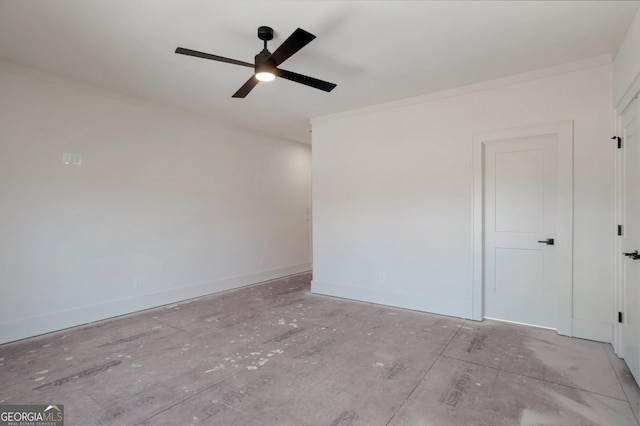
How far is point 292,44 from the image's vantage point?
2225 mm

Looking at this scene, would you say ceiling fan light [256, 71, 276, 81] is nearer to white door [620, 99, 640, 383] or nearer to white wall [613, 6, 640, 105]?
white wall [613, 6, 640, 105]

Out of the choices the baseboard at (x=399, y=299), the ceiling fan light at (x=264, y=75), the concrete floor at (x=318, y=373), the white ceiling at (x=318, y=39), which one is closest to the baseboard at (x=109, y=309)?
the concrete floor at (x=318, y=373)

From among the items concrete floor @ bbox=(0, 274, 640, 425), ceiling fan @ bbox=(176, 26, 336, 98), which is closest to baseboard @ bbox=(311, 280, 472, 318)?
concrete floor @ bbox=(0, 274, 640, 425)

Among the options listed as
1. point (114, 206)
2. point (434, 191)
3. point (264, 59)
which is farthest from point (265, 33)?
point (114, 206)

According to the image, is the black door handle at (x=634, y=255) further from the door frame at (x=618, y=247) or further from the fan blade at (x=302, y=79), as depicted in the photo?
the fan blade at (x=302, y=79)

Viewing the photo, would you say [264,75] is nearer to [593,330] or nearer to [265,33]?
[265,33]

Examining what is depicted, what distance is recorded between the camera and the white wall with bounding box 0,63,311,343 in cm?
334

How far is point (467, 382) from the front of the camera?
7.96ft

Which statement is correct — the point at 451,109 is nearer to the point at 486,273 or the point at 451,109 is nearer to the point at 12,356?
the point at 486,273

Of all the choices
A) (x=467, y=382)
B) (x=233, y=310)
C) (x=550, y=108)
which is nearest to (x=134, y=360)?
(x=233, y=310)

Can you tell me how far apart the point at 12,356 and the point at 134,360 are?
117cm

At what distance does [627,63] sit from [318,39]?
2.53 metres
